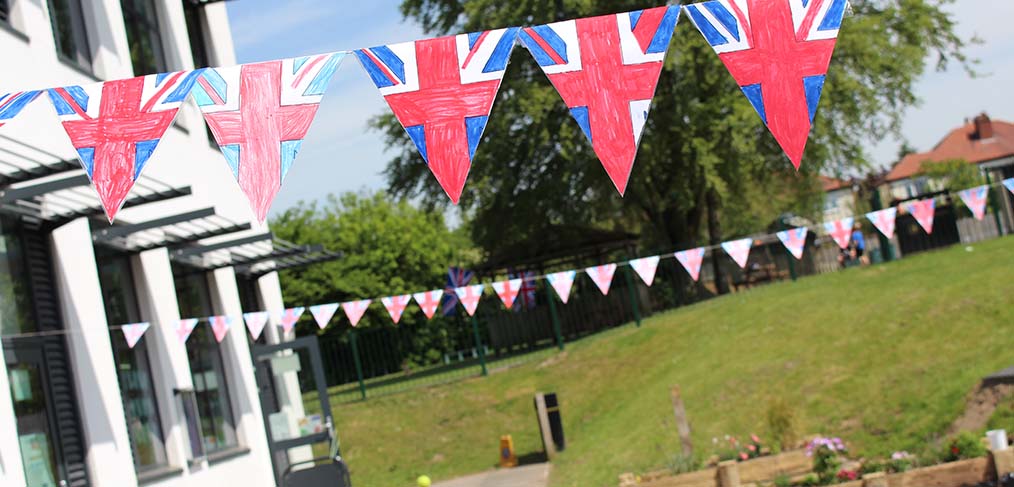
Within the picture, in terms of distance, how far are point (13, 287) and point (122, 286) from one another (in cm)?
280

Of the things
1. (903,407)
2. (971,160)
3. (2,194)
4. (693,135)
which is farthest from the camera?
(971,160)

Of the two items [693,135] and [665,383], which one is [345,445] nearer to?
[665,383]

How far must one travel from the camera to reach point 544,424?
62.2 feet

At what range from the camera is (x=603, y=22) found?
7.18 metres

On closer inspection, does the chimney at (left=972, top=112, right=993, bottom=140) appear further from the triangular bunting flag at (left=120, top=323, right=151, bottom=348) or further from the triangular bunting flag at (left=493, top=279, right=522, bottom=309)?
the triangular bunting flag at (left=120, top=323, right=151, bottom=348)

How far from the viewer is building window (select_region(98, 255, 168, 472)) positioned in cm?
1211

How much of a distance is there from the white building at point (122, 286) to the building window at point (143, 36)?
28 millimetres

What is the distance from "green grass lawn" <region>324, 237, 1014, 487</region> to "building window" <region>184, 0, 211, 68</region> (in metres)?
7.21

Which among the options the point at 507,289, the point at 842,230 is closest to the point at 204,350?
the point at 507,289

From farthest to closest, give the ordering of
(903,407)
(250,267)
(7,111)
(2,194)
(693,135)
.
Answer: (693,135) < (250,267) < (903,407) < (2,194) < (7,111)

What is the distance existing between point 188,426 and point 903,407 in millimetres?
8677

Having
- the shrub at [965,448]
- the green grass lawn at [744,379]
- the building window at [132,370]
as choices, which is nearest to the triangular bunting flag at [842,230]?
the green grass lawn at [744,379]

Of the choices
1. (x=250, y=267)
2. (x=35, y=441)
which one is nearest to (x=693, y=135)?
(x=250, y=267)

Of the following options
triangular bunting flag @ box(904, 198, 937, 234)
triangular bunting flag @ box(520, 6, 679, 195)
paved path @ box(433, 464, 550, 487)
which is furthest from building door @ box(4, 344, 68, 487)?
triangular bunting flag @ box(904, 198, 937, 234)
